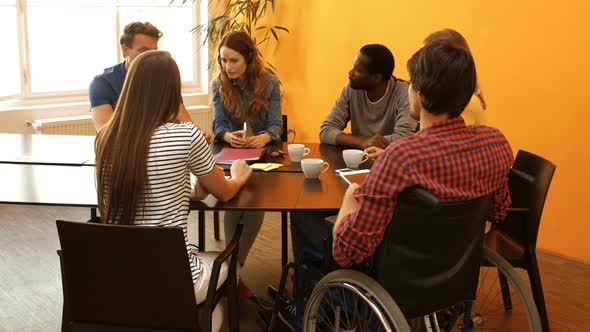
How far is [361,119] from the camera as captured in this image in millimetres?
3260

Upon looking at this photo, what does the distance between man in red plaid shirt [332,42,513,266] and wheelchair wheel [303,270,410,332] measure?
0.07 meters

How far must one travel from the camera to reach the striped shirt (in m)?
1.87

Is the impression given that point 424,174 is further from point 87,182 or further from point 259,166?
point 87,182

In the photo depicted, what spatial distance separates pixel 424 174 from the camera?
5.51ft

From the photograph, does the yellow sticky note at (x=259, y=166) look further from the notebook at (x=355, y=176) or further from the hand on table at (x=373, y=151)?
the hand on table at (x=373, y=151)

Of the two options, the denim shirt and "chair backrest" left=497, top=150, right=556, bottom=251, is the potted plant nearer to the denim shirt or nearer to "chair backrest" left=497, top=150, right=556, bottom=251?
the denim shirt

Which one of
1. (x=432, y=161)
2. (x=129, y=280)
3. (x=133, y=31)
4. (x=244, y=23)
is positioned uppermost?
(x=244, y=23)

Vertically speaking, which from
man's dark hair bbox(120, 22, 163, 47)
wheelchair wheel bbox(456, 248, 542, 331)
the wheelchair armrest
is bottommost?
wheelchair wheel bbox(456, 248, 542, 331)

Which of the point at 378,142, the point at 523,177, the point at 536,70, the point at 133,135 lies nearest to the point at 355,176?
the point at 378,142

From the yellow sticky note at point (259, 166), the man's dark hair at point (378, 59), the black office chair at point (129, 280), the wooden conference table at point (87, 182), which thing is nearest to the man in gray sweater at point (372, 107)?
the man's dark hair at point (378, 59)

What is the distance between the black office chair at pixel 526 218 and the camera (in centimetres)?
233

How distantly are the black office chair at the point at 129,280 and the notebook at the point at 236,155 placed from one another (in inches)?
33.3

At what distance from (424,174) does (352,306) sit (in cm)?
53

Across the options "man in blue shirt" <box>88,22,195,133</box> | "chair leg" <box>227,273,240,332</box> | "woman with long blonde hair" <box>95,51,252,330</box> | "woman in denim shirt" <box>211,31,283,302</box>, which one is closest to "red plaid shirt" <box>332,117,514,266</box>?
"chair leg" <box>227,273,240,332</box>
